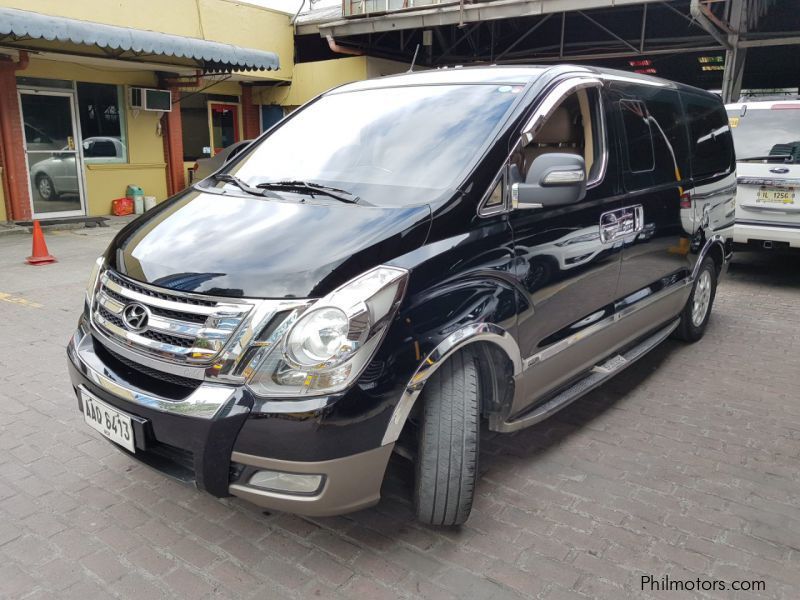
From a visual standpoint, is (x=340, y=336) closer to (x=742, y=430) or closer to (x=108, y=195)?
(x=742, y=430)

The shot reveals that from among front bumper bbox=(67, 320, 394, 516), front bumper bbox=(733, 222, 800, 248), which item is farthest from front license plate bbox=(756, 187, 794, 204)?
front bumper bbox=(67, 320, 394, 516)

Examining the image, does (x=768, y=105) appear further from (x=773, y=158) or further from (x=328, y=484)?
(x=328, y=484)

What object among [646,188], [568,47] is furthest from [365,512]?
[568,47]

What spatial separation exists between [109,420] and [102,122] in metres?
12.2

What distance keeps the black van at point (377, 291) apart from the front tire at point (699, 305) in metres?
1.42

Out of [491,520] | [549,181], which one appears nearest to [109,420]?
[491,520]

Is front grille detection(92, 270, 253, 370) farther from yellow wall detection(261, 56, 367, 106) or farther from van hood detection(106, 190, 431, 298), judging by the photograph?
yellow wall detection(261, 56, 367, 106)

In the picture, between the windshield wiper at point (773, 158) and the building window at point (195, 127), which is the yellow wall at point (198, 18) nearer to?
the building window at point (195, 127)

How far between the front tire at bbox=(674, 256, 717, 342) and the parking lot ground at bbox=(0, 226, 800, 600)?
3.20ft

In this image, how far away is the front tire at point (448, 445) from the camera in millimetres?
2585

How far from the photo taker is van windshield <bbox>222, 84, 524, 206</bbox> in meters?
2.89

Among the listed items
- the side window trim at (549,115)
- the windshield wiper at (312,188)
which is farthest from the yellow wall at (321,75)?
the windshield wiper at (312,188)

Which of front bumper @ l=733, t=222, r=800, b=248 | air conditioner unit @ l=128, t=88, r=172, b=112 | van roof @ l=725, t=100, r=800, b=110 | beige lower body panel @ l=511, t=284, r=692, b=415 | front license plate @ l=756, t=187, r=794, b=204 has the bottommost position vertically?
beige lower body panel @ l=511, t=284, r=692, b=415

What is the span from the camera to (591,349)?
3633 millimetres
